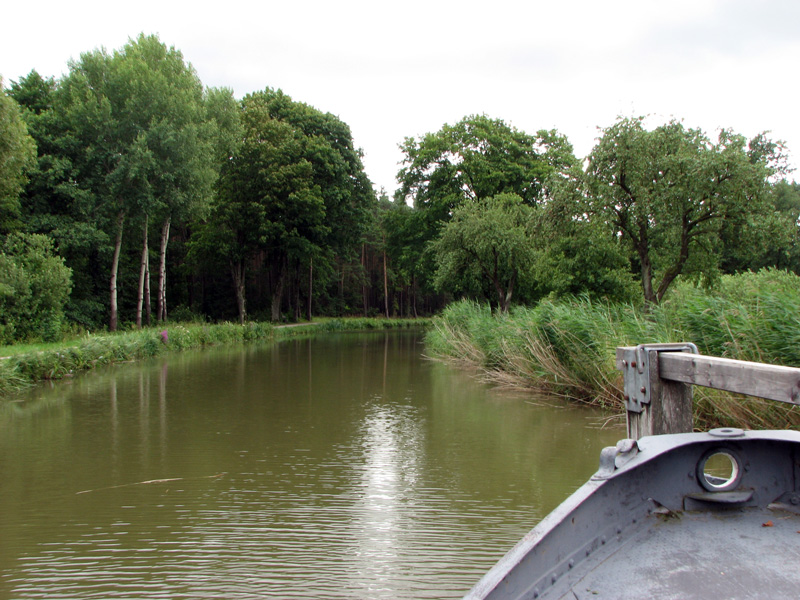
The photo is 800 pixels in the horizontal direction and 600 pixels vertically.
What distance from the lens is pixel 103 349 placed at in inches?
631

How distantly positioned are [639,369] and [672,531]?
1.24 metres

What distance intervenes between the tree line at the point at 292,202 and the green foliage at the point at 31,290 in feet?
0.19

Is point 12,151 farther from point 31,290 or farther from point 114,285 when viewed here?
point 114,285

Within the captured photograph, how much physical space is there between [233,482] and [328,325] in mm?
33349

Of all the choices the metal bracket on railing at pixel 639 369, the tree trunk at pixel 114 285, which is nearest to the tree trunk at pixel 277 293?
the tree trunk at pixel 114 285

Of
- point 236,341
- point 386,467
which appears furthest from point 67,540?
point 236,341

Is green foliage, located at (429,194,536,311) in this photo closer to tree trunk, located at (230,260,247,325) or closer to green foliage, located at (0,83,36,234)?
tree trunk, located at (230,260,247,325)

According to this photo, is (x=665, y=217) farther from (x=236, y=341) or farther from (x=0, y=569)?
(x=236, y=341)

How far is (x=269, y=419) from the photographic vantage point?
9.17 m

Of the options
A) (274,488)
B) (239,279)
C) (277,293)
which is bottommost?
(274,488)

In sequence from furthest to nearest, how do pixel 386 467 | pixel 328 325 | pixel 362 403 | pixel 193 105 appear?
pixel 328 325
pixel 193 105
pixel 362 403
pixel 386 467

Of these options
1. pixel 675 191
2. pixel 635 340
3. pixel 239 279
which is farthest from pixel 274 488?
pixel 239 279

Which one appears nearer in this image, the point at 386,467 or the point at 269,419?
the point at 386,467

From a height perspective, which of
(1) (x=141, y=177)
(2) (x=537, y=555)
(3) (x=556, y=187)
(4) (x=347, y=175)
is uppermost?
(4) (x=347, y=175)
